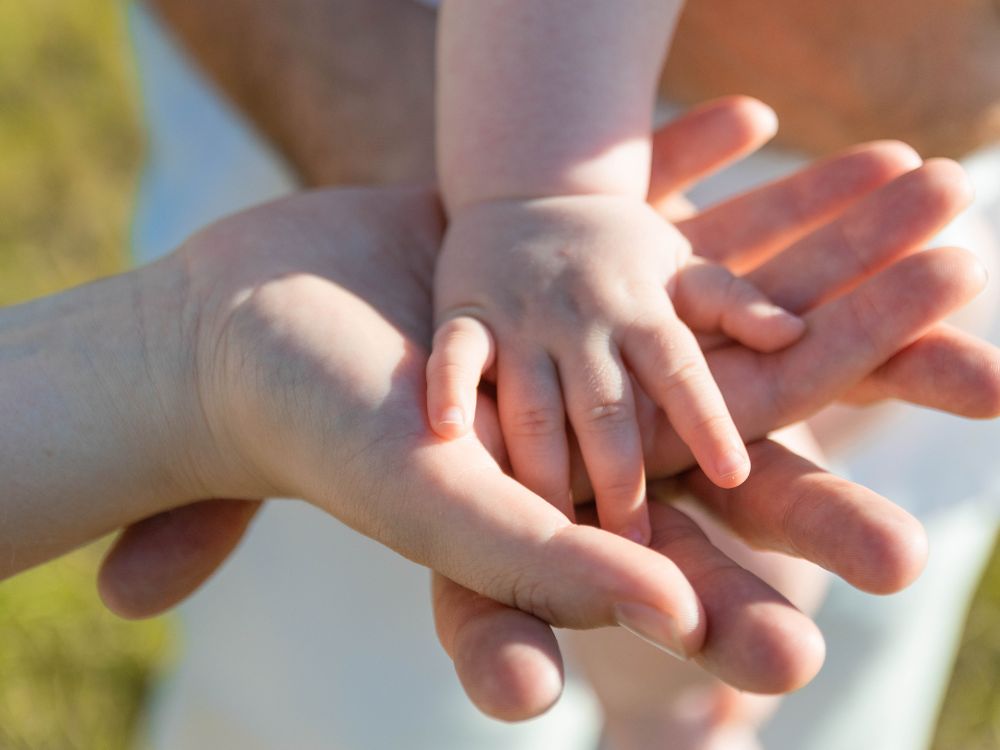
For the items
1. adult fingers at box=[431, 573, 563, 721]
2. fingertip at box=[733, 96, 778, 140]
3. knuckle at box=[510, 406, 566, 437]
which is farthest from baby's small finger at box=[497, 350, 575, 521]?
fingertip at box=[733, 96, 778, 140]

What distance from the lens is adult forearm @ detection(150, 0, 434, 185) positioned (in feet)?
4.72

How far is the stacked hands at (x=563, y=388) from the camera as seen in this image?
2.39 ft

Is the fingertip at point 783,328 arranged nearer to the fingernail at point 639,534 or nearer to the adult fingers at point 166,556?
the fingernail at point 639,534

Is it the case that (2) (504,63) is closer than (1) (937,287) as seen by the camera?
No

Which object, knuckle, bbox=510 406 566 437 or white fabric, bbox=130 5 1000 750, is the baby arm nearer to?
knuckle, bbox=510 406 566 437

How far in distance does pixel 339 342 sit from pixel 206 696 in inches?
30.2

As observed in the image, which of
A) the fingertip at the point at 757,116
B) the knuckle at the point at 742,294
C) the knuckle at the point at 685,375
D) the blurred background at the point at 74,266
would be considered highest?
the fingertip at the point at 757,116

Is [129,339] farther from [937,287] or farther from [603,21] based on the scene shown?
[937,287]

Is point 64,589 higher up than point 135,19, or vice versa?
point 135,19

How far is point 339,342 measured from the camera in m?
0.88

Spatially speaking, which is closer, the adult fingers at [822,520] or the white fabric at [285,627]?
the adult fingers at [822,520]

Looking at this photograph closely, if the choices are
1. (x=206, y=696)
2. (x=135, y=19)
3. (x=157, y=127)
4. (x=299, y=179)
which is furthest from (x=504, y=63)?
(x=206, y=696)

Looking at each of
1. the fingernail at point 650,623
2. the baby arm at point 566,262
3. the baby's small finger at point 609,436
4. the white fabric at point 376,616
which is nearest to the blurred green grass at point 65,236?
the white fabric at point 376,616

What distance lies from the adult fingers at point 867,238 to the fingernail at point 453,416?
0.32m
